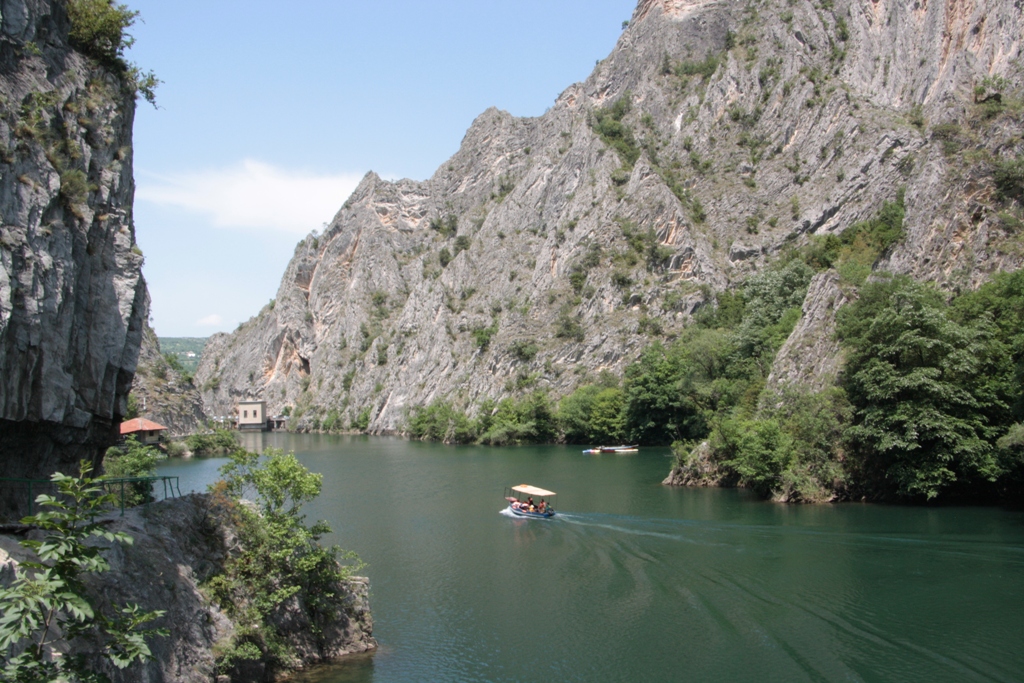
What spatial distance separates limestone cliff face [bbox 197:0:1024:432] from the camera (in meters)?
94.6

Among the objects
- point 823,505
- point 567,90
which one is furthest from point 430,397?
point 823,505

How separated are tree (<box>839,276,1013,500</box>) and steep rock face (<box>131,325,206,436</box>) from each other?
257 ft

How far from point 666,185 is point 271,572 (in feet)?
328

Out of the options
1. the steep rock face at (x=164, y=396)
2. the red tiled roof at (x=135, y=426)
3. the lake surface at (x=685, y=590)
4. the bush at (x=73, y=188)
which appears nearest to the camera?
the bush at (x=73, y=188)

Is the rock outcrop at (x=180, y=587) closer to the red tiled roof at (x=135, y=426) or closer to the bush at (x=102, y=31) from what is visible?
the bush at (x=102, y=31)

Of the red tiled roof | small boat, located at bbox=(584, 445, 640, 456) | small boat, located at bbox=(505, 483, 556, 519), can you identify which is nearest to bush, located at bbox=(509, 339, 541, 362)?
small boat, located at bbox=(584, 445, 640, 456)

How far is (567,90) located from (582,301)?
2083 inches

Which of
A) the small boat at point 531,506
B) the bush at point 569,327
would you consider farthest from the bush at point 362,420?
the small boat at point 531,506

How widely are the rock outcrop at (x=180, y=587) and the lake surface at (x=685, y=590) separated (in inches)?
61.9

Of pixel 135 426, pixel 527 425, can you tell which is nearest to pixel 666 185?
pixel 527 425

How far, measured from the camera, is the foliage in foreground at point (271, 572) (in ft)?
68.8

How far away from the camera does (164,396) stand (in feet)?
326

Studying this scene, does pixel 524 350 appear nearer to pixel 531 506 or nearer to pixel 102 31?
pixel 531 506

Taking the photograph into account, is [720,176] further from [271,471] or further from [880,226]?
[271,471]
